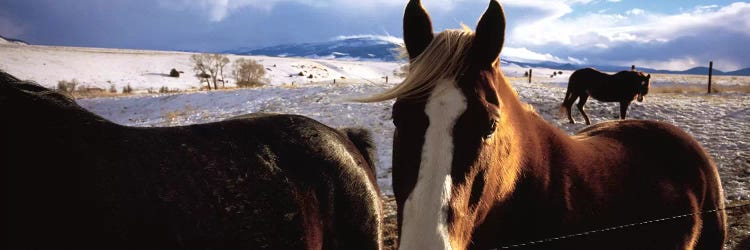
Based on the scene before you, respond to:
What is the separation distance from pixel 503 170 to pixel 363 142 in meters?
1.97

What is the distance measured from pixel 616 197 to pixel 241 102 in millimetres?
16137

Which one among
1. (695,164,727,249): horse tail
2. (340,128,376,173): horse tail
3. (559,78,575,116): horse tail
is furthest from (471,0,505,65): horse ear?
(559,78,575,116): horse tail

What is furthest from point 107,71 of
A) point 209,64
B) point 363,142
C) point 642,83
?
point 363,142

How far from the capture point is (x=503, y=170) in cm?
158

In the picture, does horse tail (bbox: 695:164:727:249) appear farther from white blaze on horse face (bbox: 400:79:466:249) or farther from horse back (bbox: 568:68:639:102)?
horse back (bbox: 568:68:639:102)

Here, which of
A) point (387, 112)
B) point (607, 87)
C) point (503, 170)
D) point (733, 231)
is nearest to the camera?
point (503, 170)

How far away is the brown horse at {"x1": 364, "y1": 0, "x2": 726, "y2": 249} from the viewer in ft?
4.50

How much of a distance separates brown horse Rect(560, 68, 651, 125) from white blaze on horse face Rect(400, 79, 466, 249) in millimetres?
12133

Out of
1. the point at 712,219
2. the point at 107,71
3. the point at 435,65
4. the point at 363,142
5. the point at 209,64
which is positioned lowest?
the point at 712,219

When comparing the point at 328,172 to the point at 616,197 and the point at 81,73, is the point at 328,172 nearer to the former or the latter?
the point at 616,197

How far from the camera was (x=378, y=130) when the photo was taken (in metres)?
10.3

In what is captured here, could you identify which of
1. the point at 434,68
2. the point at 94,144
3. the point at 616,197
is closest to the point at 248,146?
the point at 94,144

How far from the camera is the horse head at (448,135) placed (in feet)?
4.33

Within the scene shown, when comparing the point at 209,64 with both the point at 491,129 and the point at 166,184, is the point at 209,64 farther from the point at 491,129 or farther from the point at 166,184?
the point at 491,129
